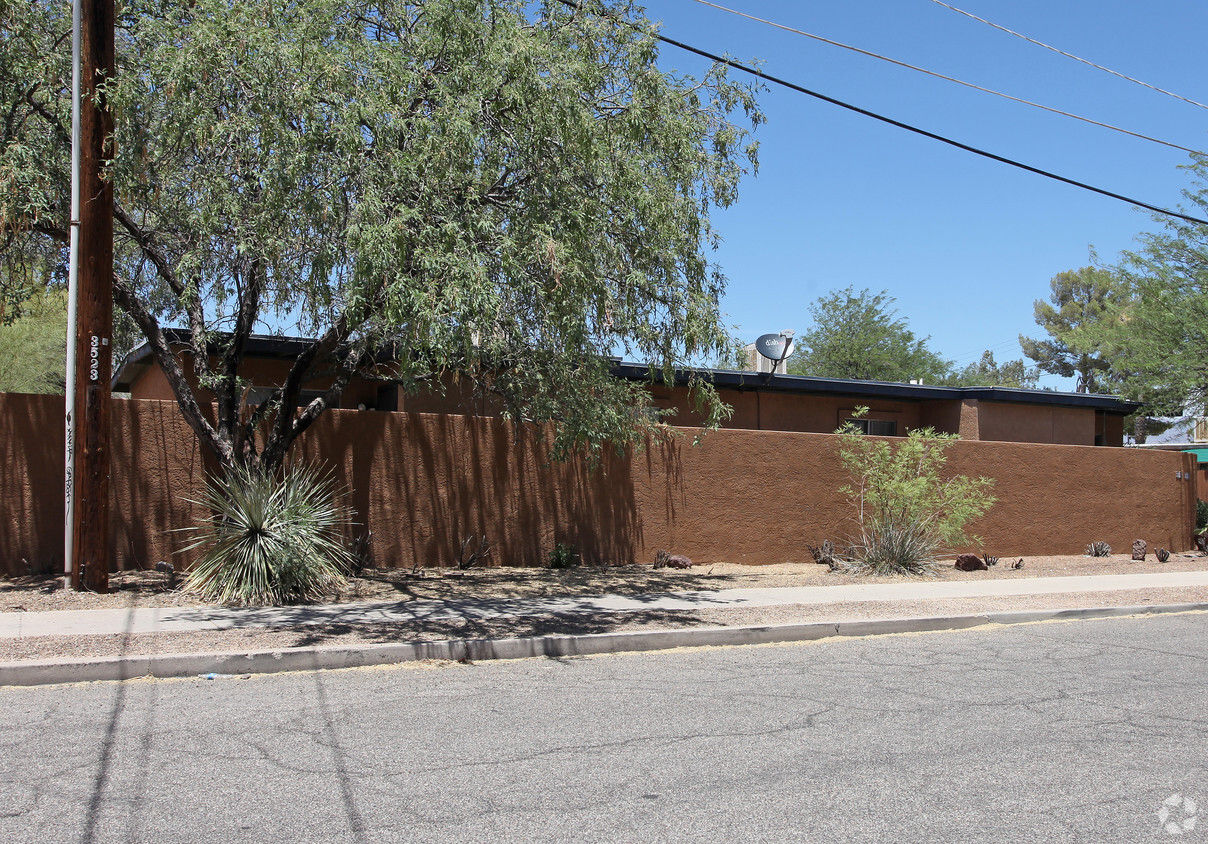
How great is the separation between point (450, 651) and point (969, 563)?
35.5 ft

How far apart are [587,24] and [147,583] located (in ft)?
27.7

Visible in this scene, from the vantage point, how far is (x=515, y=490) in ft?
48.1

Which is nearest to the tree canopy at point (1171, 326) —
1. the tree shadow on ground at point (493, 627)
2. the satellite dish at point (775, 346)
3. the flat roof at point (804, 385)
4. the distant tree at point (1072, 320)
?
the flat roof at point (804, 385)

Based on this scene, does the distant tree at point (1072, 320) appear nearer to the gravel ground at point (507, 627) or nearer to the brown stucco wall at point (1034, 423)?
the brown stucco wall at point (1034, 423)

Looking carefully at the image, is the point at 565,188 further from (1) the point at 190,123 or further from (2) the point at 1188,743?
(2) the point at 1188,743

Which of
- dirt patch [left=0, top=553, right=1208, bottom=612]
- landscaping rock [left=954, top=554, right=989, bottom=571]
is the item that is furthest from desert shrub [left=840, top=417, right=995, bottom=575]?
dirt patch [left=0, top=553, right=1208, bottom=612]

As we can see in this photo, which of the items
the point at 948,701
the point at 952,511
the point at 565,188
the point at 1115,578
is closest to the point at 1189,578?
the point at 1115,578

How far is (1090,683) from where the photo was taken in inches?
324

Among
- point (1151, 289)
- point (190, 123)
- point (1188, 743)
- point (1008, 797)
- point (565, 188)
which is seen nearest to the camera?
point (1008, 797)

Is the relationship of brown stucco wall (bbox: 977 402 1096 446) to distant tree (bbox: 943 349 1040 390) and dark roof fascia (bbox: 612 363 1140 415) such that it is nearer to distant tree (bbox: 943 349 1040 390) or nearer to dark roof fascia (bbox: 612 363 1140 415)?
dark roof fascia (bbox: 612 363 1140 415)

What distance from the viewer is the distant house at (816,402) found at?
17344 millimetres

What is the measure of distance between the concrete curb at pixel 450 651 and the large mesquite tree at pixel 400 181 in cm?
281

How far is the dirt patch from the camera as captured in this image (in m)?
10.8

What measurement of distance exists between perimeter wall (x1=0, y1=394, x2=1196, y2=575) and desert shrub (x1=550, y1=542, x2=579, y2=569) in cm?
21
